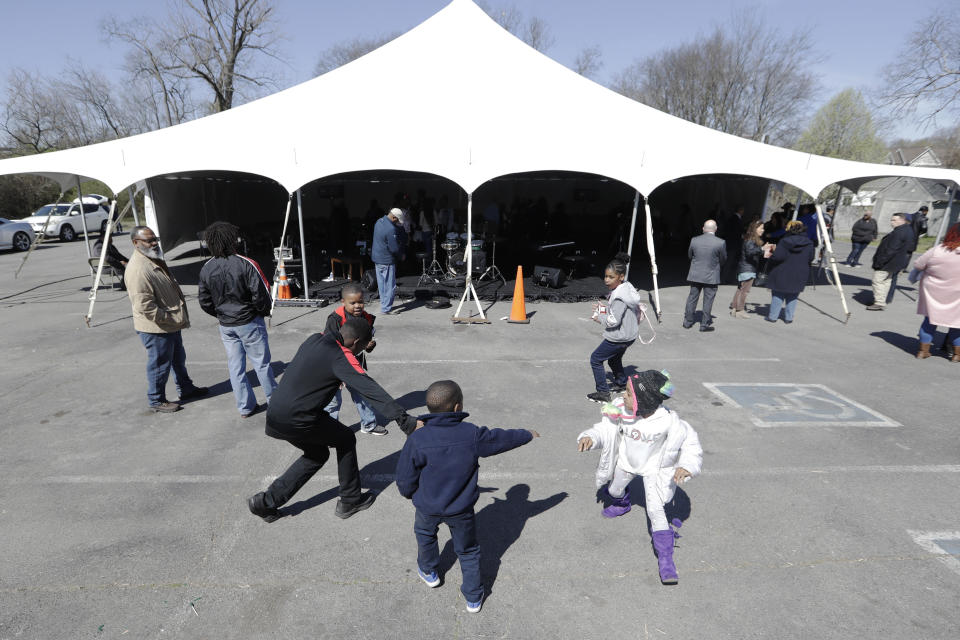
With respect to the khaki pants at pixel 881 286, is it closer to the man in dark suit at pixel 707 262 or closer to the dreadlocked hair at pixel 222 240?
the man in dark suit at pixel 707 262

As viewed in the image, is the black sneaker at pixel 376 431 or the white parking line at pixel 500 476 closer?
the white parking line at pixel 500 476

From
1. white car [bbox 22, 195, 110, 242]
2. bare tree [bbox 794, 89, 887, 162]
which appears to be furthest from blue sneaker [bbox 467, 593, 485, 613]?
bare tree [bbox 794, 89, 887, 162]

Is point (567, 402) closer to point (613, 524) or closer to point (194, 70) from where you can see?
point (613, 524)

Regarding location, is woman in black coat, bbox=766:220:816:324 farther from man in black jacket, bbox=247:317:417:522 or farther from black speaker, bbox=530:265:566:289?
man in black jacket, bbox=247:317:417:522

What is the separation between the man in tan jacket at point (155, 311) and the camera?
16.6 feet

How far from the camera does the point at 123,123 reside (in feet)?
152

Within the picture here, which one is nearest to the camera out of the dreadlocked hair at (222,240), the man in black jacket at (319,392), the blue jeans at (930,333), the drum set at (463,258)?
the man in black jacket at (319,392)

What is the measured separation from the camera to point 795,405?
5.92 meters

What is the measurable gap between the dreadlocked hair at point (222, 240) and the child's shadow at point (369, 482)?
2.26 metres

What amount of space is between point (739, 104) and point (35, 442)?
160 feet

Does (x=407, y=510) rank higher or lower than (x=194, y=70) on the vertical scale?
lower

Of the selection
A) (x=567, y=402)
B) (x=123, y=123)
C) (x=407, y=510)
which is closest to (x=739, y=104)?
(x=567, y=402)

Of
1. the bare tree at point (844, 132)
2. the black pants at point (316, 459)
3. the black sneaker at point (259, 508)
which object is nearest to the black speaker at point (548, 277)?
the black pants at point (316, 459)

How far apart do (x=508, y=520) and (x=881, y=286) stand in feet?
36.7
